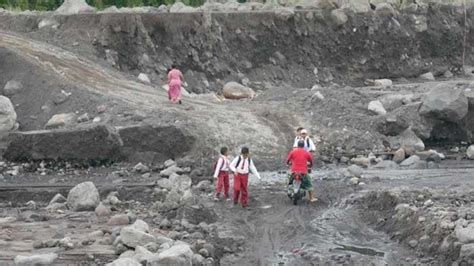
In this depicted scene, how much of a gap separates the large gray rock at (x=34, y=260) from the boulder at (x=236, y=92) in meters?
22.2

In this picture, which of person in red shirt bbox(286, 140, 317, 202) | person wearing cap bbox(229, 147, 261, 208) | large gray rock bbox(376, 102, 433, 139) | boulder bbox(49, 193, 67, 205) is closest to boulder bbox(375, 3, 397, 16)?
large gray rock bbox(376, 102, 433, 139)

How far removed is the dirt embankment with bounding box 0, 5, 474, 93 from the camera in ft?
125

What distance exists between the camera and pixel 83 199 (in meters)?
Result: 20.0

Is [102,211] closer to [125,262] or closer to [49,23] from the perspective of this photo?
[125,262]

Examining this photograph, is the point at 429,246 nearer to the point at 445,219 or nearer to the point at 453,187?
the point at 445,219

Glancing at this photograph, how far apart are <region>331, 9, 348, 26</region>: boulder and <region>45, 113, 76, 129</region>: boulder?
21.0 m

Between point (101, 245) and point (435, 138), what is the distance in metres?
17.0

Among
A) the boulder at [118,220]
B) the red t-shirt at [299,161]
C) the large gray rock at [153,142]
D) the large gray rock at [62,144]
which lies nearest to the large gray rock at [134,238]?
the boulder at [118,220]

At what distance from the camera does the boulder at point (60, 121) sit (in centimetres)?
2756

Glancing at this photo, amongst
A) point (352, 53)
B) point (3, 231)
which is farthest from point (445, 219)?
point (352, 53)

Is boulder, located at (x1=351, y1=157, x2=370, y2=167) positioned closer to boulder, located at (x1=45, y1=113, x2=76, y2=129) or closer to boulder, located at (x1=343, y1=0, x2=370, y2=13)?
boulder, located at (x1=45, y1=113, x2=76, y2=129)

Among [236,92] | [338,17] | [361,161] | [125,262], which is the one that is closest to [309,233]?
[125,262]

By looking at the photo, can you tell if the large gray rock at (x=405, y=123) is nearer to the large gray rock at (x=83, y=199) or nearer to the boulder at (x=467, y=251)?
the large gray rock at (x=83, y=199)

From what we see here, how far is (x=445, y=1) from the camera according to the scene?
174 ft
